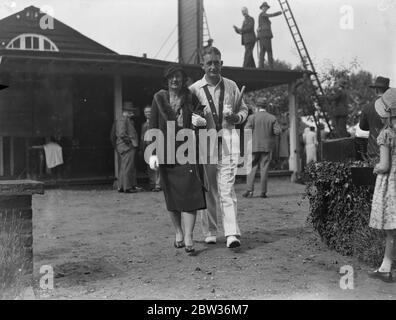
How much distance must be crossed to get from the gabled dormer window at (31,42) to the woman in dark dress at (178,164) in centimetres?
1293

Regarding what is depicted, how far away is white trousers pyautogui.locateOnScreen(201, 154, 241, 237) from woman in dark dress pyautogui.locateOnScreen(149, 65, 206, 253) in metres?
0.30

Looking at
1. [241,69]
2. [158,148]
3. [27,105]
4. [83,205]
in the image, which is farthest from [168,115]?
[241,69]

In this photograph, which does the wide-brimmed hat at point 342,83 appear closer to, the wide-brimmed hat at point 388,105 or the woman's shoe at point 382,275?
the wide-brimmed hat at point 388,105

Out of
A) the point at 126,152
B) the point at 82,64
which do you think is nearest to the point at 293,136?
the point at 126,152

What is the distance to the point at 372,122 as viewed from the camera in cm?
605

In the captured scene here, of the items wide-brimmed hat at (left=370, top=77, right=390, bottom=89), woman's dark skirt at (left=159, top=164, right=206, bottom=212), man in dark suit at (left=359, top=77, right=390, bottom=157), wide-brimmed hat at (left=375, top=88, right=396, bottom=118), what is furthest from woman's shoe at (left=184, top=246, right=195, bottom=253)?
wide-brimmed hat at (left=370, top=77, right=390, bottom=89)

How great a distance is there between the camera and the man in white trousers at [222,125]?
17.5 ft

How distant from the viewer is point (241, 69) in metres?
14.2

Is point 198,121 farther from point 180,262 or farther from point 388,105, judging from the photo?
point 388,105

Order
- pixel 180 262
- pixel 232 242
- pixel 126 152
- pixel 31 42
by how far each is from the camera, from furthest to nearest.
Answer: pixel 31 42
pixel 126 152
pixel 232 242
pixel 180 262

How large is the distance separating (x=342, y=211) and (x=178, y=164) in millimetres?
1654

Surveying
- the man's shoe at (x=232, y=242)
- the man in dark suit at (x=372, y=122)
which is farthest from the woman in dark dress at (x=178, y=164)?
the man in dark suit at (x=372, y=122)

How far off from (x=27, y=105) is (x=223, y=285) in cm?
980

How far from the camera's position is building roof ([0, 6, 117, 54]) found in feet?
Answer: 55.4
